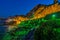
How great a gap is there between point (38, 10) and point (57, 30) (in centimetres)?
2242

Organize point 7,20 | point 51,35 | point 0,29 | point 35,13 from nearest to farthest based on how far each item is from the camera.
Result: 1. point 51,35
2. point 0,29
3. point 7,20
4. point 35,13

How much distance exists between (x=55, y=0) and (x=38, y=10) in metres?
5.52

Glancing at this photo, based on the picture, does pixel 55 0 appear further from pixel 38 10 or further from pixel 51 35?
Answer: pixel 51 35

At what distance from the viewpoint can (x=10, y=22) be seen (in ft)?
101

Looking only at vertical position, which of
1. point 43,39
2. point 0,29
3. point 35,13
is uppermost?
point 35,13

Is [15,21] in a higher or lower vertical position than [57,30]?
higher

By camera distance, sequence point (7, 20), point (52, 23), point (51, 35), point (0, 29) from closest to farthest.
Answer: point (51, 35), point (52, 23), point (0, 29), point (7, 20)

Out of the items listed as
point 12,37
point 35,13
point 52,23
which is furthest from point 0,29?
point 52,23

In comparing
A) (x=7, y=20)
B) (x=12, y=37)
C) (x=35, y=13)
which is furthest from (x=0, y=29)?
(x=35, y=13)

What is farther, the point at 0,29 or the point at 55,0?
the point at 55,0

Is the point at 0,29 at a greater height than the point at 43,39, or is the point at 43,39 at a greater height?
the point at 0,29

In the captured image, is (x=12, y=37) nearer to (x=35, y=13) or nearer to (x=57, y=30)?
(x=57, y=30)

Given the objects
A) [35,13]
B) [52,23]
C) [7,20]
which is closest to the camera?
[52,23]

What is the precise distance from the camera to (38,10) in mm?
35906
